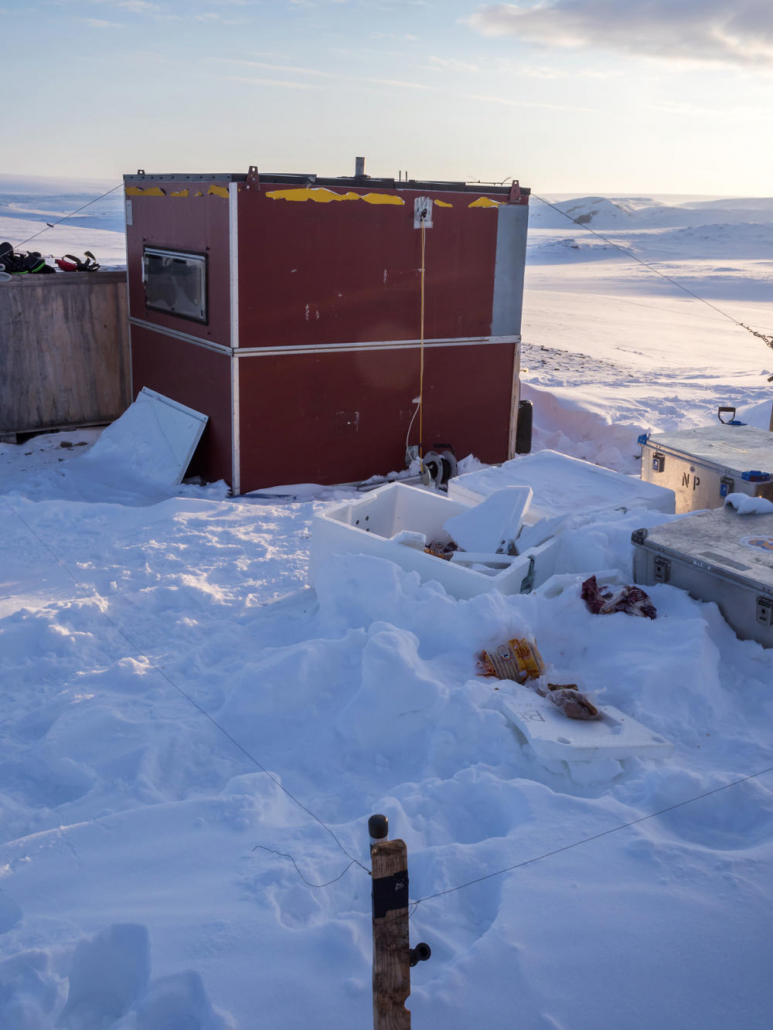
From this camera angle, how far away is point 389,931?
2373mm

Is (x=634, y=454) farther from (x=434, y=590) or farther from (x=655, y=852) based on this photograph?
(x=655, y=852)

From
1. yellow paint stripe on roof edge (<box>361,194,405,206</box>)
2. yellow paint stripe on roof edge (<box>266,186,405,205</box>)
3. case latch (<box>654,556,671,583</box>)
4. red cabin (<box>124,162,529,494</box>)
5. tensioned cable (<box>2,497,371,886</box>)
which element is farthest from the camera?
yellow paint stripe on roof edge (<box>361,194,405,206</box>)

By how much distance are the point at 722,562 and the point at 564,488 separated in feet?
8.21

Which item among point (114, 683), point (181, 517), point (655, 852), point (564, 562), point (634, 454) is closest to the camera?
point (655, 852)

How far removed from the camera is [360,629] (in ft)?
17.5

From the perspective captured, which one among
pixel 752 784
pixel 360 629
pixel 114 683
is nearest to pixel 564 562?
pixel 360 629

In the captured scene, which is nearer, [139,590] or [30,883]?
[30,883]

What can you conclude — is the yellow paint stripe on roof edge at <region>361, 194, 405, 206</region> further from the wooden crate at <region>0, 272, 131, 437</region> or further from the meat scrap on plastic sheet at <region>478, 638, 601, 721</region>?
the meat scrap on plastic sheet at <region>478, 638, 601, 721</region>

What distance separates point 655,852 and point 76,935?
81.6 inches

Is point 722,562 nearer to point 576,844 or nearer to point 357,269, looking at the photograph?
point 576,844

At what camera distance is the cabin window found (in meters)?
9.55

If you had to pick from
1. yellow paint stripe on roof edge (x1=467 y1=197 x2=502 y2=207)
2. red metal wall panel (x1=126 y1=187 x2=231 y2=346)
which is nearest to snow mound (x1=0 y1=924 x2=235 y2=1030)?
red metal wall panel (x1=126 y1=187 x2=231 y2=346)

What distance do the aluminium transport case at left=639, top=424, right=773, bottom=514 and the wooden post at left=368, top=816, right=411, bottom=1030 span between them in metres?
5.59

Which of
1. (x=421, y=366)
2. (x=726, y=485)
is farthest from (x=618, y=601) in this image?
(x=421, y=366)
